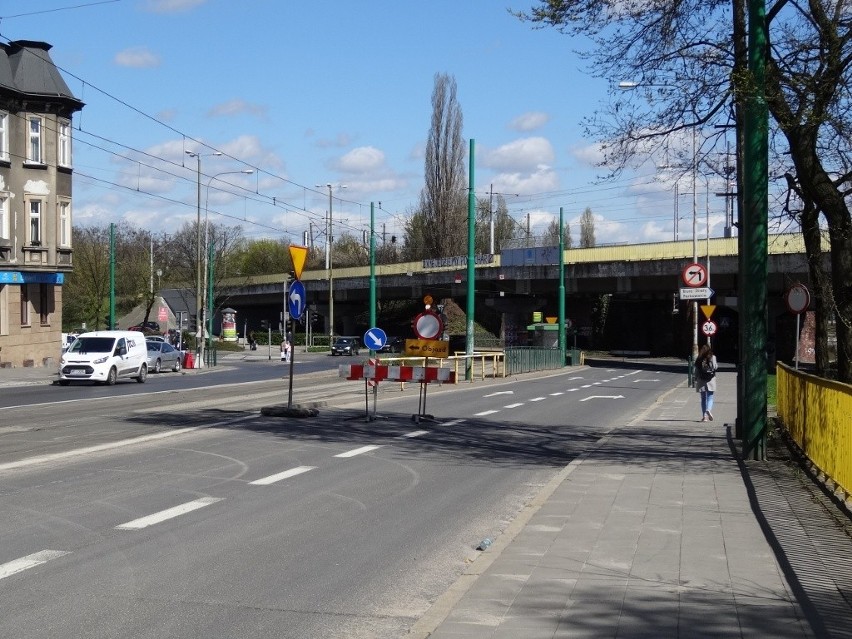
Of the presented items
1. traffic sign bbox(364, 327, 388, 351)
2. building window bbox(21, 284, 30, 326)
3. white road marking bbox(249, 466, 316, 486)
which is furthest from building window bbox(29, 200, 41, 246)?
white road marking bbox(249, 466, 316, 486)

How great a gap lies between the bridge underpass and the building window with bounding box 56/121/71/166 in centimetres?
1998

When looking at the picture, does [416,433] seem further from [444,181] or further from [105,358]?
[444,181]

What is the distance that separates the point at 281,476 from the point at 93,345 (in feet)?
92.5

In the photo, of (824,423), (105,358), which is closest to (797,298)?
(824,423)

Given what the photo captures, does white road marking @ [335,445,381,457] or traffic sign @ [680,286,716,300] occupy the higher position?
traffic sign @ [680,286,716,300]

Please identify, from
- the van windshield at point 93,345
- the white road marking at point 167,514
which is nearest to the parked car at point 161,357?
the van windshield at point 93,345

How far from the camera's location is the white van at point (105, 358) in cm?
3734

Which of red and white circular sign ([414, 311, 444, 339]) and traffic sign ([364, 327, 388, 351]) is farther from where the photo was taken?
traffic sign ([364, 327, 388, 351])

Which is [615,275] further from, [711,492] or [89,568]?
[89,568]

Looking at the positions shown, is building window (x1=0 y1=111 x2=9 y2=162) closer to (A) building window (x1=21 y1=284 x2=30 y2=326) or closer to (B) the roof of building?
(B) the roof of building

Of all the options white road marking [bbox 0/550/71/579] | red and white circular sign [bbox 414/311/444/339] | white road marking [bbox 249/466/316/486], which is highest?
red and white circular sign [bbox 414/311/444/339]

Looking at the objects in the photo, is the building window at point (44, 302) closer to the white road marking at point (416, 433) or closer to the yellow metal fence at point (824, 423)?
the white road marking at point (416, 433)

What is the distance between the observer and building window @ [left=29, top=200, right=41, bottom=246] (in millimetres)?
46969

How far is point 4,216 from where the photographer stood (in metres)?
45.4
